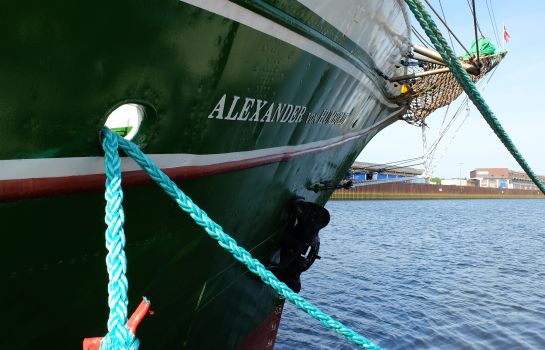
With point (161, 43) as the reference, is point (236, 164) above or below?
below

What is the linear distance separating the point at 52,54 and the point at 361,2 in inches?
112

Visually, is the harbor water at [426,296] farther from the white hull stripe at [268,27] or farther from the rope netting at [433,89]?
the white hull stripe at [268,27]

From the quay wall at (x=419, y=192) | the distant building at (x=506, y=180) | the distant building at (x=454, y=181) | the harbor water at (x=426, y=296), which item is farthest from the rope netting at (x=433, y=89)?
the distant building at (x=506, y=180)

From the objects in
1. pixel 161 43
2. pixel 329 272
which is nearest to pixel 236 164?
pixel 161 43

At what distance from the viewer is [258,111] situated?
291 centimetres

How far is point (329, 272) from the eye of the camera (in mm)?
13750

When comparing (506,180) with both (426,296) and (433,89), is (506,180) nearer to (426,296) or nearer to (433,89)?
(426,296)

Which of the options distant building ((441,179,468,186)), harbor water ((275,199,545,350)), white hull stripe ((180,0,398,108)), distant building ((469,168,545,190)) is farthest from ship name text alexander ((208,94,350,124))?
distant building ((469,168,545,190))

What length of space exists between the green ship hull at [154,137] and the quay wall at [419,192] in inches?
2136

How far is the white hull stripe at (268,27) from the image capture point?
2.17m

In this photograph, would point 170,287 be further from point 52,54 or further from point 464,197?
point 464,197

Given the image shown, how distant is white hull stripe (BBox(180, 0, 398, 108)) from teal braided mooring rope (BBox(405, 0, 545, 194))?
73 cm

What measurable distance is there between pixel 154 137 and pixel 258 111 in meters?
0.87

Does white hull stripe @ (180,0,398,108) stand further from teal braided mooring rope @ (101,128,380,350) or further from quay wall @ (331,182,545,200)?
quay wall @ (331,182,545,200)
